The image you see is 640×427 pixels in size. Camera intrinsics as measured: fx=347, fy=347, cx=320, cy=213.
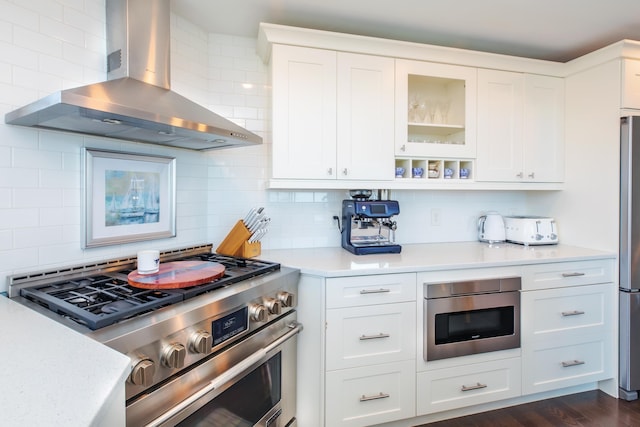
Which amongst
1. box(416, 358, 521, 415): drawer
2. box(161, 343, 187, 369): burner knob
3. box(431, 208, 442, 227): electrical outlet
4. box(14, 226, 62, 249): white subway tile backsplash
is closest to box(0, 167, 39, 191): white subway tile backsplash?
box(14, 226, 62, 249): white subway tile backsplash

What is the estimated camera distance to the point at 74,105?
1047 mm

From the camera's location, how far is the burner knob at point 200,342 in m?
1.18

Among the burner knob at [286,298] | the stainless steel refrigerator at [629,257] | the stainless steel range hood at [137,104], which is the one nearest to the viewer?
the stainless steel range hood at [137,104]

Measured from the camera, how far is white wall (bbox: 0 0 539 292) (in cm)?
134

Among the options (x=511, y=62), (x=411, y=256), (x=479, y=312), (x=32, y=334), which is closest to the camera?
(x=32, y=334)

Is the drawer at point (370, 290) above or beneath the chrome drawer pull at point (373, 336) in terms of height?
above

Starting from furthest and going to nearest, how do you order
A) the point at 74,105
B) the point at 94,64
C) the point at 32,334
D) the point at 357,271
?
the point at 357,271
the point at 94,64
the point at 74,105
the point at 32,334

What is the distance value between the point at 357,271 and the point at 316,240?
Result: 2.43 feet

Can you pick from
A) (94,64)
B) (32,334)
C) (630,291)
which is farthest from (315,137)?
(630,291)

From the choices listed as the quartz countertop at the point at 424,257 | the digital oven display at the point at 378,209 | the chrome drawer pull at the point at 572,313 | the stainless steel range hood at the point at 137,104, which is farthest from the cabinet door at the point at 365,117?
the chrome drawer pull at the point at 572,313

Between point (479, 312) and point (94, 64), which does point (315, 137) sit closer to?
point (94, 64)

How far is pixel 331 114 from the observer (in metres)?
2.12

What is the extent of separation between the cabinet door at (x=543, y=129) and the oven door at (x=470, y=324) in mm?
1016

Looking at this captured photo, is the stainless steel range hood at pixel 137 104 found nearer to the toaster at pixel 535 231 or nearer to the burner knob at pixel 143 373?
the burner knob at pixel 143 373
